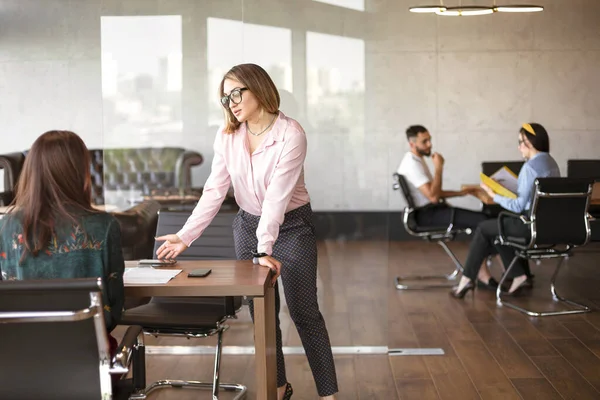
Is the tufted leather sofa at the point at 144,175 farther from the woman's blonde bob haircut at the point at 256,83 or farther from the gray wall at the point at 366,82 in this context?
the woman's blonde bob haircut at the point at 256,83

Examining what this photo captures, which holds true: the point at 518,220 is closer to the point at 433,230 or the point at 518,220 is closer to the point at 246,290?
the point at 433,230

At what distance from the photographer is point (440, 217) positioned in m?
7.41

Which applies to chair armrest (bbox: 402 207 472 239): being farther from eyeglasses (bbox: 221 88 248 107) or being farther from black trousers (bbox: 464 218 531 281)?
eyeglasses (bbox: 221 88 248 107)

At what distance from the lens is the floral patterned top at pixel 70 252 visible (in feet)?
9.39

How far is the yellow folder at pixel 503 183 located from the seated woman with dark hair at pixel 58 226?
14.9 ft

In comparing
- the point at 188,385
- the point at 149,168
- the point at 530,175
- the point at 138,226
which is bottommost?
the point at 188,385

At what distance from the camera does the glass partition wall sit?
524 centimetres

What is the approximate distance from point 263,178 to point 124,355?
1.23m

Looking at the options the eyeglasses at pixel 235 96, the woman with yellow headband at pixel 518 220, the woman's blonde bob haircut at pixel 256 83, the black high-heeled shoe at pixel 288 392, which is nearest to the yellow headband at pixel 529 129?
the woman with yellow headband at pixel 518 220

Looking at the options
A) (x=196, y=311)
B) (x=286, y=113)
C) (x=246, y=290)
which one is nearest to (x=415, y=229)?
(x=286, y=113)

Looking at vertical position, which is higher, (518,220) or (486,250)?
(518,220)

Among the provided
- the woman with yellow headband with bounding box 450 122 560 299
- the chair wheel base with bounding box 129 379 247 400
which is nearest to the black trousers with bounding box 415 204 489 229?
the woman with yellow headband with bounding box 450 122 560 299

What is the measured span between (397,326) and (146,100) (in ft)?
7.63

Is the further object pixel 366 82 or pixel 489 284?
pixel 489 284
